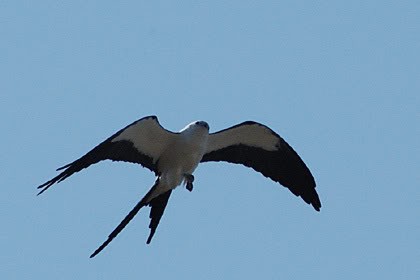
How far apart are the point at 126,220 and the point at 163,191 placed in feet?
2.58

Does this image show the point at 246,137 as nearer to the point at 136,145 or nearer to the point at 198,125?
the point at 198,125

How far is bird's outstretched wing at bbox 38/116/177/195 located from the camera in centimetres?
1241

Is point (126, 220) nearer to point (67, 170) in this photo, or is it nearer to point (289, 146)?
point (67, 170)

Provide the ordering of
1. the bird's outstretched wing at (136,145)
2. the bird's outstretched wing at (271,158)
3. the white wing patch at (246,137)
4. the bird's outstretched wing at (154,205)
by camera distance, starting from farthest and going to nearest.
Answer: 1. the bird's outstretched wing at (271,158)
2. the white wing patch at (246,137)
3. the bird's outstretched wing at (154,205)
4. the bird's outstretched wing at (136,145)

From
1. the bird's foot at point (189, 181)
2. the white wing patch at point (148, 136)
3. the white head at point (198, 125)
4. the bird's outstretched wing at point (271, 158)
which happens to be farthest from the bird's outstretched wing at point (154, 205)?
the bird's outstretched wing at point (271, 158)

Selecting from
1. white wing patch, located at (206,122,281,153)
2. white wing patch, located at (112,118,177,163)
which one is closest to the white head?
white wing patch, located at (112,118,177,163)

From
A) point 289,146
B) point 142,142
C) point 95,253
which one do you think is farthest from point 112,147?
point 289,146

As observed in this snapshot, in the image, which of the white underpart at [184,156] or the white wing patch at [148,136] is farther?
the white underpart at [184,156]

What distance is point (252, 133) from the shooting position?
1357cm

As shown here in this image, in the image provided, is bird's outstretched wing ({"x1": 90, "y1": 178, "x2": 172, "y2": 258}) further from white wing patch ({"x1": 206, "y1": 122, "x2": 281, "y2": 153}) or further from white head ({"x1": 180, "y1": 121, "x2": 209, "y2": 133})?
white wing patch ({"x1": 206, "y1": 122, "x2": 281, "y2": 153})

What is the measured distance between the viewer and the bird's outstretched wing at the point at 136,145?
12.4 m

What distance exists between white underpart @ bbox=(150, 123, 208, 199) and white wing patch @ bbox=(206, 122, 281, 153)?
55 centimetres

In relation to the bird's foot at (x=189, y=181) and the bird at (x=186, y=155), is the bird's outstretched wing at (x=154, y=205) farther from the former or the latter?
the bird's foot at (x=189, y=181)

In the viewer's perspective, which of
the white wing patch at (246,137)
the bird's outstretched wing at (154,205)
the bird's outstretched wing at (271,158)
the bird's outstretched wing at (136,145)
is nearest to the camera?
the bird's outstretched wing at (136,145)
